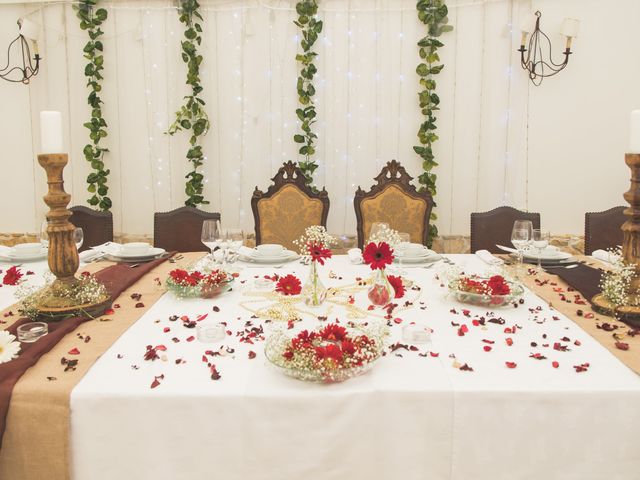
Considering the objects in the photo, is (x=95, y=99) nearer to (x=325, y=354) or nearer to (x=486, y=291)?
(x=486, y=291)

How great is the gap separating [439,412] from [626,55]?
146 inches

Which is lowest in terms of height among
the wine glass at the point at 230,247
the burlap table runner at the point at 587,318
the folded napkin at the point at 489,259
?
the burlap table runner at the point at 587,318

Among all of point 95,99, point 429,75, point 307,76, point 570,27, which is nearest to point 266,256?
point 307,76

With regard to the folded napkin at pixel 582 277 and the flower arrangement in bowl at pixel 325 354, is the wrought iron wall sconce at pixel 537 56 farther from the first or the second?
the flower arrangement in bowl at pixel 325 354

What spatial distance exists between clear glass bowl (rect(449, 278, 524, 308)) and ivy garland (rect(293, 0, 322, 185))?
230cm

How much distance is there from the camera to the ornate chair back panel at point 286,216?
3191mm

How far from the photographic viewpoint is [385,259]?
165 centimetres

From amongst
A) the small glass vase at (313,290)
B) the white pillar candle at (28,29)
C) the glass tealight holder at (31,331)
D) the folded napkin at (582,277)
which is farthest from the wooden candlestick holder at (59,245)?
the white pillar candle at (28,29)

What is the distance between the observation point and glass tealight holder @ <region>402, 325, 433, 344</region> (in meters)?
1.41

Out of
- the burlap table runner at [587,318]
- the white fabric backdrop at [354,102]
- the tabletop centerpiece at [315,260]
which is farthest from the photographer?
the white fabric backdrop at [354,102]

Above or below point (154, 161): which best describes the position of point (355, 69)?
above

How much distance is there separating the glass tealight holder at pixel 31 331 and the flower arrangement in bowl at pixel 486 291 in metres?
1.18

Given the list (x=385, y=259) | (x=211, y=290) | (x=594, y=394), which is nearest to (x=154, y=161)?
(x=211, y=290)

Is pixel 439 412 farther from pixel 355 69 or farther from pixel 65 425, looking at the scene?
pixel 355 69
